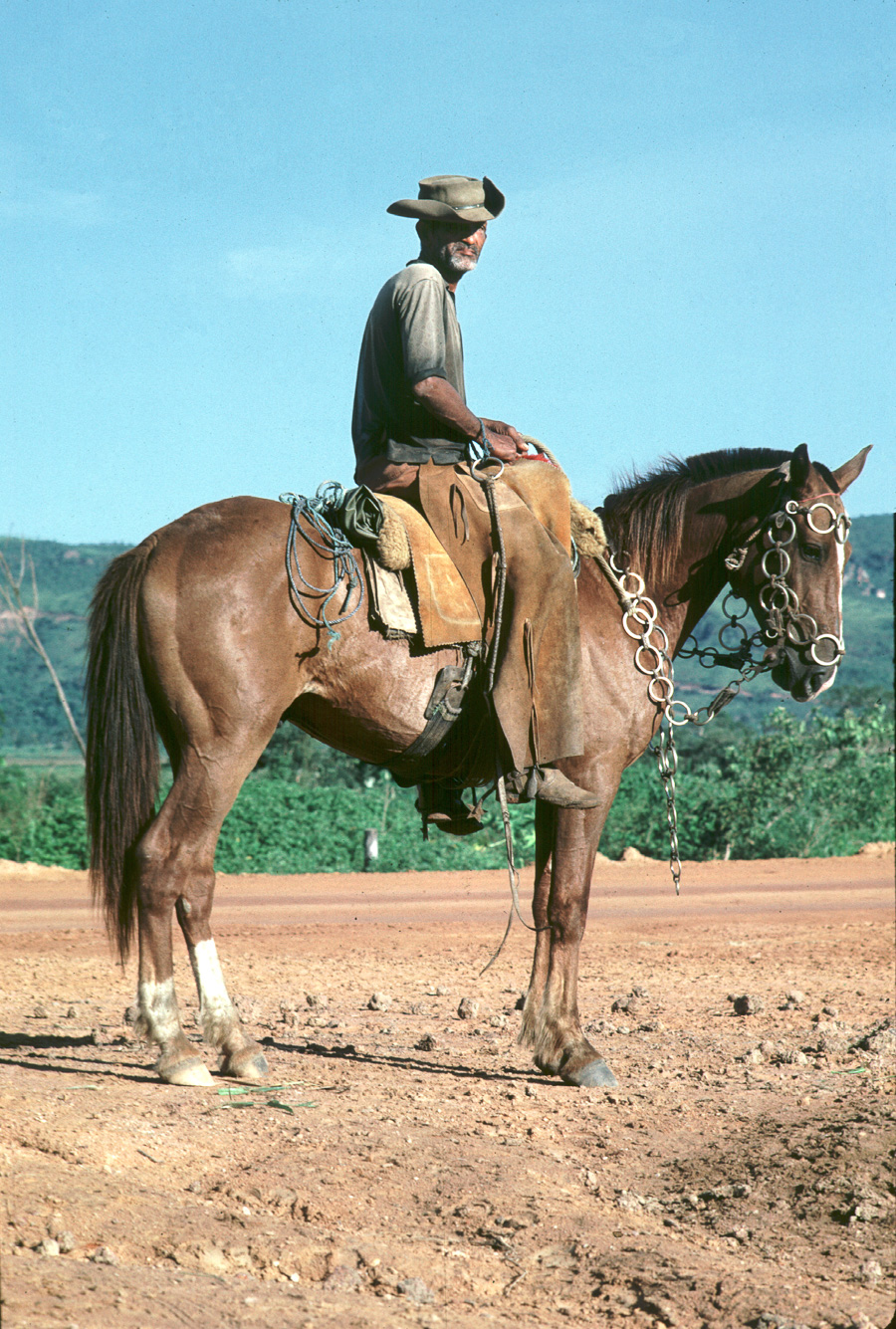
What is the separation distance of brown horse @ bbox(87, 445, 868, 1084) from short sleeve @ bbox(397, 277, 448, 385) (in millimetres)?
912

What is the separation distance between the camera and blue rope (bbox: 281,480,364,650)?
5039 mm

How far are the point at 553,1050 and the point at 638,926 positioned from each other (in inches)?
259

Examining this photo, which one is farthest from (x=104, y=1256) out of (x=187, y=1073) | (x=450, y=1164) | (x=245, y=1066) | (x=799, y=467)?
(x=799, y=467)

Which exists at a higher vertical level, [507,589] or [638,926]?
[507,589]

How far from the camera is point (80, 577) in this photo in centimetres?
11862

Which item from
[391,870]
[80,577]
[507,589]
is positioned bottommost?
[391,870]

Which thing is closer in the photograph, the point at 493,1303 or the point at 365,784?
the point at 493,1303

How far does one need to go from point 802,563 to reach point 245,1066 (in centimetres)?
351

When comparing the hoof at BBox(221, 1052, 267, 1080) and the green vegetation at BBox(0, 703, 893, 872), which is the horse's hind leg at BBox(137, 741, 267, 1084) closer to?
the hoof at BBox(221, 1052, 267, 1080)

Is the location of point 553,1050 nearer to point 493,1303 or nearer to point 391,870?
point 493,1303

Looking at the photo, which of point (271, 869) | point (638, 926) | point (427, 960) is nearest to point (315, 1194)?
point (427, 960)

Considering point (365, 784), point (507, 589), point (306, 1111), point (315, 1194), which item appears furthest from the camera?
point (365, 784)

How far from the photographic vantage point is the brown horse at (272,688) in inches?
195

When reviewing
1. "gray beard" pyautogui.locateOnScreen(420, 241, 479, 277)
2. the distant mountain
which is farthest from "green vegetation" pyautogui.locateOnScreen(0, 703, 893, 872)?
"gray beard" pyautogui.locateOnScreen(420, 241, 479, 277)
